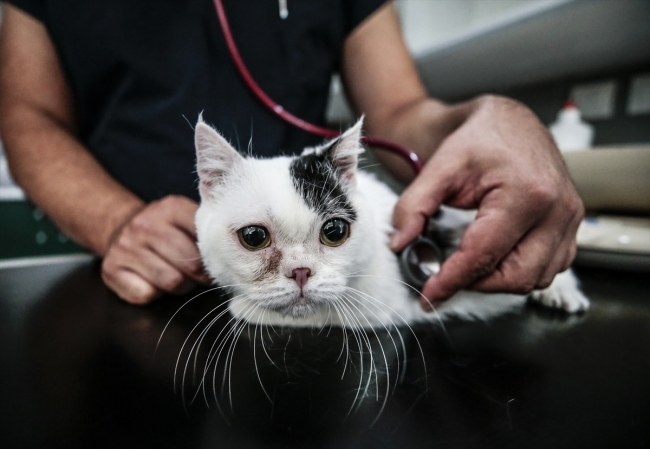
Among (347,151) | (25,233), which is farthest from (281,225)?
(25,233)

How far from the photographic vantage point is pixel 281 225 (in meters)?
0.38

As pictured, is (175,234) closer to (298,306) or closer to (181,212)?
(181,212)

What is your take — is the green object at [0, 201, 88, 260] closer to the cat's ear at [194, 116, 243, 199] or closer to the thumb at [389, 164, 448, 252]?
the cat's ear at [194, 116, 243, 199]

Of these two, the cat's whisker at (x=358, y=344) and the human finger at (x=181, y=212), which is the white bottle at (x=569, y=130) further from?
the human finger at (x=181, y=212)

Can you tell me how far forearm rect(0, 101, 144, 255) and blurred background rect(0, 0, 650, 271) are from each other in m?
0.20

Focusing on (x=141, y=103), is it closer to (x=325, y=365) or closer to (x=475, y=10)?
(x=325, y=365)

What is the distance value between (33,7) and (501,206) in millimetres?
1004

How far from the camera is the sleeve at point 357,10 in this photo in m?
0.89

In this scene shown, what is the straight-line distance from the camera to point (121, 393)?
1.03ft

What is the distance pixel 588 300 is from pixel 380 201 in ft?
1.25

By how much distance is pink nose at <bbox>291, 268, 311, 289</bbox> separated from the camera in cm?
37

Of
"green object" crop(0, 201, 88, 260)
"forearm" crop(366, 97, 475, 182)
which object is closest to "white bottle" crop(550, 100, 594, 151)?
"forearm" crop(366, 97, 475, 182)

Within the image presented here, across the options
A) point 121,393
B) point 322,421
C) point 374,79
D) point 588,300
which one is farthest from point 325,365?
point 374,79

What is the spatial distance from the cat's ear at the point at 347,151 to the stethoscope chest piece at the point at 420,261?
14 centimetres
